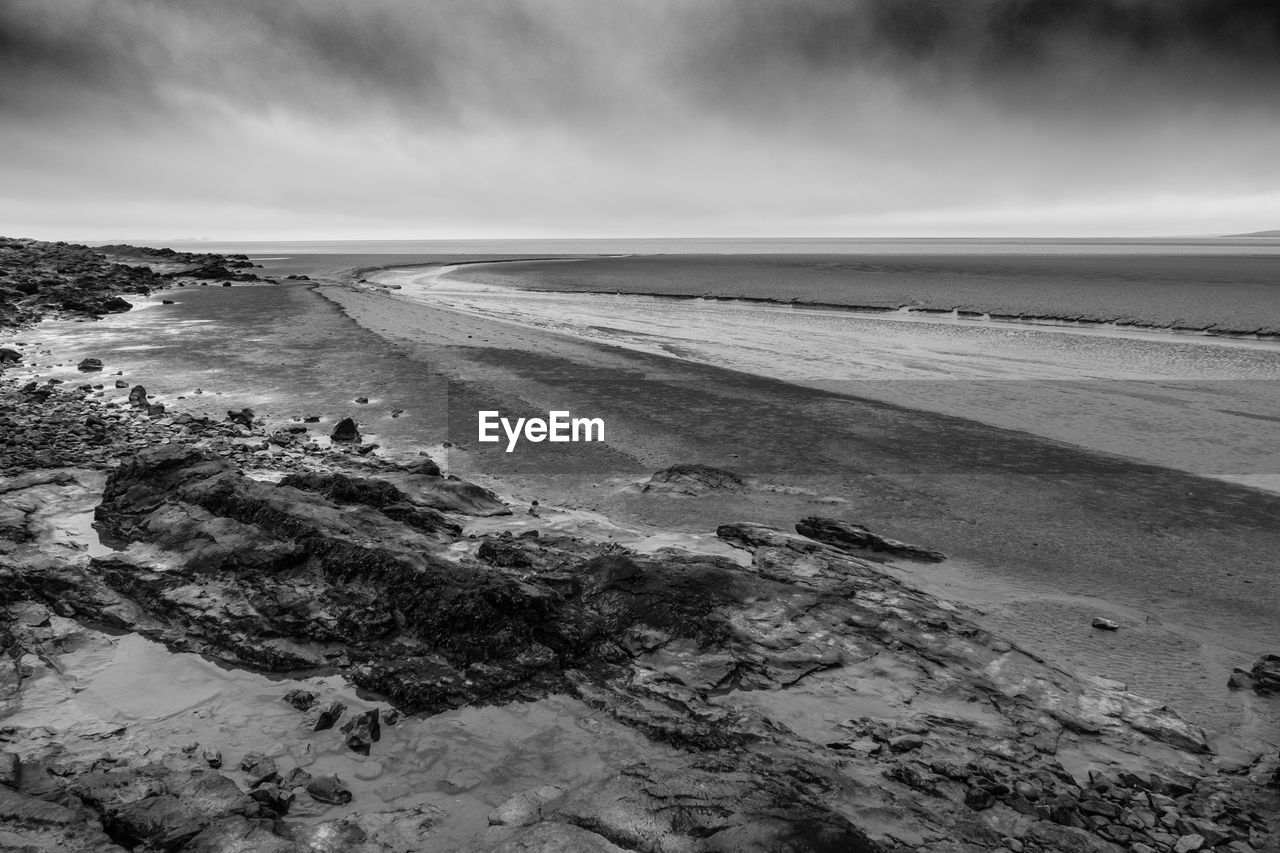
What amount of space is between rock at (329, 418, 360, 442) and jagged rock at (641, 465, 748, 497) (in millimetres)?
5471

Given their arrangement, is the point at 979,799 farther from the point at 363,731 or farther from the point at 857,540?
the point at 857,540

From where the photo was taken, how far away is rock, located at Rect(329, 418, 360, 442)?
42.0ft

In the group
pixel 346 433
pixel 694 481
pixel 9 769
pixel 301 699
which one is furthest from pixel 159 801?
pixel 346 433

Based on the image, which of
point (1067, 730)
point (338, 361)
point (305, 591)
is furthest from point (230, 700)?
point (338, 361)

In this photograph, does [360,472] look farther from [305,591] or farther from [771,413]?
[771,413]

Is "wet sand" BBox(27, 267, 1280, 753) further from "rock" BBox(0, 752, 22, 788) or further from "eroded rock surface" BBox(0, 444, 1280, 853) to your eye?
"rock" BBox(0, 752, 22, 788)

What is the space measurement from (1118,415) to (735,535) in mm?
11994

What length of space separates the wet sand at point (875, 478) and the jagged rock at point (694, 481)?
0.36 meters

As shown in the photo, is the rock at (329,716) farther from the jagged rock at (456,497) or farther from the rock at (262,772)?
the jagged rock at (456,497)

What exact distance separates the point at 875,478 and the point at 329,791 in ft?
29.9

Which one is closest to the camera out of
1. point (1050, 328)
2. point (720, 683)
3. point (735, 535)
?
point (720, 683)

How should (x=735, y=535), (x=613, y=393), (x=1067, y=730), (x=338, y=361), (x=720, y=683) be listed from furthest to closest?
(x=338, y=361) → (x=613, y=393) → (x=735, y=535) → (x=720, y=683) → (x=1067, y=730)

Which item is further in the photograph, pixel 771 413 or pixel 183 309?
pixel 183 309

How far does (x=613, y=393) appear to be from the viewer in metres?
17.5
